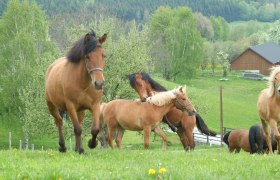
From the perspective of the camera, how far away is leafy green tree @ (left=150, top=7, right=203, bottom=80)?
9906 cm

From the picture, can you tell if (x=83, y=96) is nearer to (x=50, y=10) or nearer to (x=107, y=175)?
(x=107, y=175)

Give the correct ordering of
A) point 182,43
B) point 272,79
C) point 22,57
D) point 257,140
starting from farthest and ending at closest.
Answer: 1. point 182,43
2. point 22,57
3. point 257,140
4. point 272,79

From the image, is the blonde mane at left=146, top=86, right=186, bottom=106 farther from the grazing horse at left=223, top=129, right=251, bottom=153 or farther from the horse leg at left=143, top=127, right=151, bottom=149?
the grazing horse at left=223, top=129, right=251, bottom=153

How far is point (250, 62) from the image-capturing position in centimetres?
12519

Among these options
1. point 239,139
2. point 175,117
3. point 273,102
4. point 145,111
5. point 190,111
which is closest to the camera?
point 273,102

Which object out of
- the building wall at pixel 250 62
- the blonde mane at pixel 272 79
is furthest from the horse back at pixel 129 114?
the building wall at pixel 250 62

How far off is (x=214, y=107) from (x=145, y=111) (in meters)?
59.4

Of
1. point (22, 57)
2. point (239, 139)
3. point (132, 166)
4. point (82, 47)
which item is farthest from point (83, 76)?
point (22, 57)

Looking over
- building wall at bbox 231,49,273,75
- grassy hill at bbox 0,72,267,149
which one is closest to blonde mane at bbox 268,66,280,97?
grassy hill at bbox 0,72,267,149

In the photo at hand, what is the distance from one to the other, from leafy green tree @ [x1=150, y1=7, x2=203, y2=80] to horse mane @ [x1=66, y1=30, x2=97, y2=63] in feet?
283

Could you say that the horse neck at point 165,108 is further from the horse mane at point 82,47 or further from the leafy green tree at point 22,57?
the leafy green tree at point 22,57

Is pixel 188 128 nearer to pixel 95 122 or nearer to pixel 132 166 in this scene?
pixel 95 122

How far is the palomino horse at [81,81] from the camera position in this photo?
38.0ft

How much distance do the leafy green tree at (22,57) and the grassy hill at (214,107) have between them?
2579 mm
